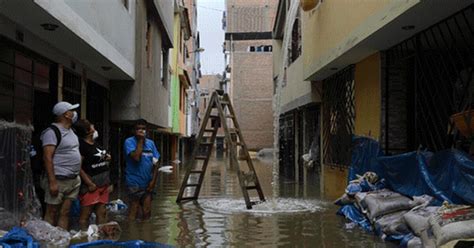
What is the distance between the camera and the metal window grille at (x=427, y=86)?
759 cm

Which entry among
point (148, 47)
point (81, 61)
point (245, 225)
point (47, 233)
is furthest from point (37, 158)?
point (148, 47)

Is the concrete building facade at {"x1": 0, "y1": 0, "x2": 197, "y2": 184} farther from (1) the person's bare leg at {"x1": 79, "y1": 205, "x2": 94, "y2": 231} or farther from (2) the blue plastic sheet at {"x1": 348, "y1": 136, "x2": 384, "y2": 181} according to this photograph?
(2) the blue plastic sheet at {"x1": 348, "y1": 136, "x2": 384, "y2": 181}

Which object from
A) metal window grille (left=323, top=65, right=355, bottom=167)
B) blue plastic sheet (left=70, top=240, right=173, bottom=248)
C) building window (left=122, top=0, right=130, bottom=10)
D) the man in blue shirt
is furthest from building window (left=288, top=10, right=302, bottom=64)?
blue plastic sheet (left=70, top=240, right=173, bottom=248)

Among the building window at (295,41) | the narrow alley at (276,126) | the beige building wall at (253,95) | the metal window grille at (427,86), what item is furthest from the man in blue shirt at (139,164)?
the beige building wall at (253,95)

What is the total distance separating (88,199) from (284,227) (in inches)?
110

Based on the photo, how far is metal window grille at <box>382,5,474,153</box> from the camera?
24.9 ft

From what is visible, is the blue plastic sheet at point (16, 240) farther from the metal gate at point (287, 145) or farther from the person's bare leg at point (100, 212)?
the metal gate at point (287, 145)

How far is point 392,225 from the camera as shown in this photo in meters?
6.34

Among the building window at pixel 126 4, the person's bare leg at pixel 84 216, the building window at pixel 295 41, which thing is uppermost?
the building window at pixel 295 41

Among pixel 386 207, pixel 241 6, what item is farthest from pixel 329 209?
pixel 241 6

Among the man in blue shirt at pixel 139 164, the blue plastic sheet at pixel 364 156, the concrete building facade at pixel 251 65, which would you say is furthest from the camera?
the concrete building facade at pixel 251 65

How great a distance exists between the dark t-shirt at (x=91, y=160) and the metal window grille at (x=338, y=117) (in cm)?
561

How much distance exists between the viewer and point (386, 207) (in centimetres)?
A: 672

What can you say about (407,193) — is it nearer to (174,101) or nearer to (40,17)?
(40,17)
